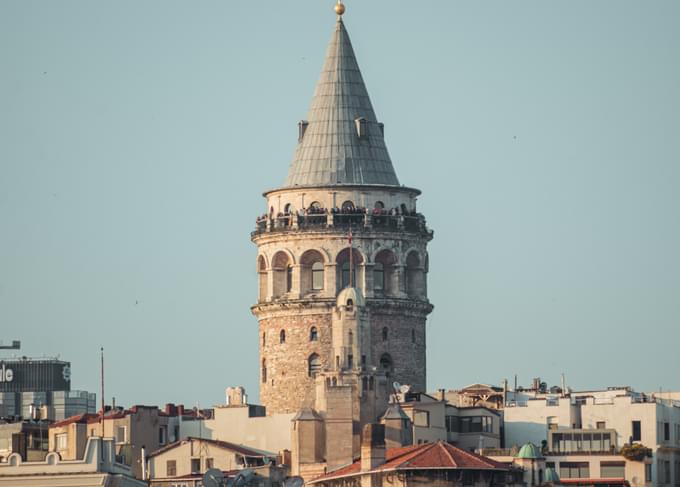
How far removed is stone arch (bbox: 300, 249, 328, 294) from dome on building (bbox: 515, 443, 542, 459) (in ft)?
47.1

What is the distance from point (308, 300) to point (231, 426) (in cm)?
822

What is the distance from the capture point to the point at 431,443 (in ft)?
495

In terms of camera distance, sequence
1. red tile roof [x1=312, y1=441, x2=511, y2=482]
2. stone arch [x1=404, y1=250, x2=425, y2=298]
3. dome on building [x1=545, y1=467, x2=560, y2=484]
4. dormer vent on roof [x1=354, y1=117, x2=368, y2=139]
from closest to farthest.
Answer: red tile roof [x1=312, y1=441, x2=511, y2=482], dome on building [x1=545, y1=467, x2=560, y2=484], dormer vent on roof [x1=354, y1=117, x2=368, y2=139], stone arch [x1=404, y1=250, x2=425, y2=298]

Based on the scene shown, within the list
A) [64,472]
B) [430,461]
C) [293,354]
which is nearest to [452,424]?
[293,354]

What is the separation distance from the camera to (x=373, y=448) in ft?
481

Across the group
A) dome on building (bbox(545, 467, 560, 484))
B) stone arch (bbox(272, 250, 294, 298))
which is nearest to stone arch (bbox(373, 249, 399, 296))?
stone arch (bbox(272, 250, 294, 298))

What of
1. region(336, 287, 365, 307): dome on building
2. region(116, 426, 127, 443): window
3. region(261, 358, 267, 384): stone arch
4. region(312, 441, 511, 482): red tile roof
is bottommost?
region(312, 441, 511, 482): red tile roof

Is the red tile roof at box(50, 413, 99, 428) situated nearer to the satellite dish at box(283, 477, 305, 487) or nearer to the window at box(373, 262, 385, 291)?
the window at box(373, 262, 385, 291)

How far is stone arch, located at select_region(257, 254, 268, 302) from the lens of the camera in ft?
535

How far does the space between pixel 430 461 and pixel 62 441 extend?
63.9 feet

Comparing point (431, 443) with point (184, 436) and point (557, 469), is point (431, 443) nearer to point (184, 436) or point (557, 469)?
point (557, 469)

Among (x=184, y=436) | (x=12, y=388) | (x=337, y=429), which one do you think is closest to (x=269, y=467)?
(x=337, y=429)

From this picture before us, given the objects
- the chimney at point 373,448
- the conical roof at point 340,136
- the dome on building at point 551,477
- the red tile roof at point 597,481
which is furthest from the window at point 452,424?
the chimney at point 373,448

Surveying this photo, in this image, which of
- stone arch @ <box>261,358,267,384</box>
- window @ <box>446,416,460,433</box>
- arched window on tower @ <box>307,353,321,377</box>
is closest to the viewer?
arched window on tower @ <box>307,353,321,377</box>
